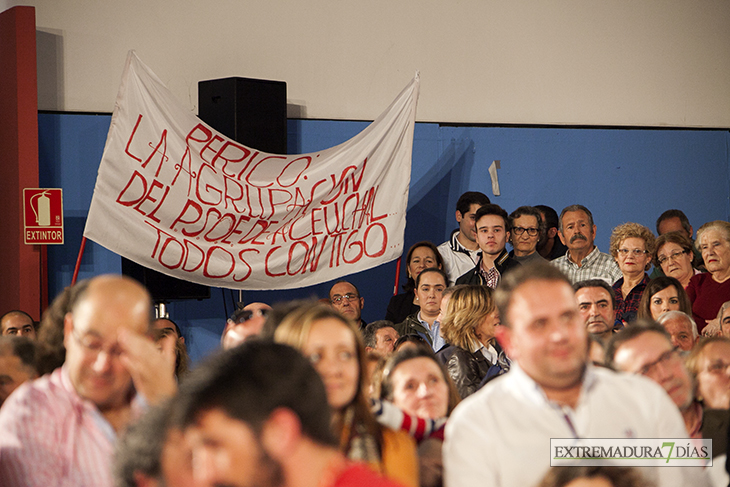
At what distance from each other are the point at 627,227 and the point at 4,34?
4980mm

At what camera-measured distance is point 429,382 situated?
8.94 feet

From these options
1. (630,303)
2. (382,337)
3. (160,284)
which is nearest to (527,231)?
(630,303)

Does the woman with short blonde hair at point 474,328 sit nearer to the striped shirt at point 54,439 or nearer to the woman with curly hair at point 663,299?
the woman with curly hair at point 663,299

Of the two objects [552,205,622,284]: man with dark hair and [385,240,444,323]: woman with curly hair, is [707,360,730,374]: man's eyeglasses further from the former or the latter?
[385,240,444,323]: woman with curly hair

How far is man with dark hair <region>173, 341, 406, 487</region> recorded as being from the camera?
1.32 metres

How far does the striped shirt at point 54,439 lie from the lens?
77.9 inches

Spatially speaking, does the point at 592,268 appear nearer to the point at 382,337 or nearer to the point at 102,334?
the point at 382,337

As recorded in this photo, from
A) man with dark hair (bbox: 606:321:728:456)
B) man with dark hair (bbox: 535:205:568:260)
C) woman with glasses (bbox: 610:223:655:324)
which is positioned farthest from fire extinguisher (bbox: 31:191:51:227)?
man with dark hair (bbox: 606:321:728:456)

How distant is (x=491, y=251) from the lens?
18.4ft

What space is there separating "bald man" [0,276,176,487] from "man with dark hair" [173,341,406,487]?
2.27 ft

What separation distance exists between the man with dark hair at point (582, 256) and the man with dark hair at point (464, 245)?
0.93m

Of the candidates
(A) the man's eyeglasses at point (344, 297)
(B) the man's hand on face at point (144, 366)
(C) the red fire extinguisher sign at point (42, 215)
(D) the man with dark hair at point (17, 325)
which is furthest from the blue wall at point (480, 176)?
(B) the man's hand on face at point (144, 366)

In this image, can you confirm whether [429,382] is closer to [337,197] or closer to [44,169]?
[337,197]

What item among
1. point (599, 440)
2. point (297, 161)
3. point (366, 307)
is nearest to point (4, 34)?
point (297, 161)
